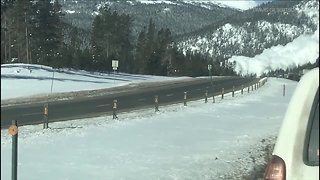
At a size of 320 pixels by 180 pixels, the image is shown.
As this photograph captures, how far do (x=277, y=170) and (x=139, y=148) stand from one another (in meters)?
9.12

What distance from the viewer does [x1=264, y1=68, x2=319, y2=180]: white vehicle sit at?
Result: 3.03 m

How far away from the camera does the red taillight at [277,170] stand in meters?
3.16

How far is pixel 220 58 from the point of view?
552 feet

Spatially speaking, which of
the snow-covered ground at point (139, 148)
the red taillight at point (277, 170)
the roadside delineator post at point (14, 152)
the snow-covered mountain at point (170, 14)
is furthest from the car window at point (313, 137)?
the snow-covered mountain at point (170, 14)

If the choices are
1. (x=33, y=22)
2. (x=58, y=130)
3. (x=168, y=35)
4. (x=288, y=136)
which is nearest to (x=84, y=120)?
(x=58, y=130)

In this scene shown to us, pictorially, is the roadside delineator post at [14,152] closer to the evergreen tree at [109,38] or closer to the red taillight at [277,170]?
the red taillight at [277,170]

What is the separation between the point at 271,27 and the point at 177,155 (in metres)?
144

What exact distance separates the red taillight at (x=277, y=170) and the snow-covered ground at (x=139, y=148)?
274 centimetres

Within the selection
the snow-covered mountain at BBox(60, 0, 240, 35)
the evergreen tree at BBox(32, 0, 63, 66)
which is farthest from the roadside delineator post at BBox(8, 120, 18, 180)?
the snow-covered mountain at BBox(60, 0, 240, 35)

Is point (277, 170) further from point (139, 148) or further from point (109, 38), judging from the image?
point (109, 38)

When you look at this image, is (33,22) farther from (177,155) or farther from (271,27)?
(271,27)

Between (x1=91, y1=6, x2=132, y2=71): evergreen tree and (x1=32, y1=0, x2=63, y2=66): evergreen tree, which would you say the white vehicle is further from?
(x1=91, y1=6, x2=132, y2=71): evergreen tree

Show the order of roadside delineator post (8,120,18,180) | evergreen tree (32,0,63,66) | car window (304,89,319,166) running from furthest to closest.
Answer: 1. roadside delineator post (8,120,18,180)
2. evergreen tree (32,0,63,66)
3. car window (304,89,319,166)

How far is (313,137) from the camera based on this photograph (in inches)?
118
